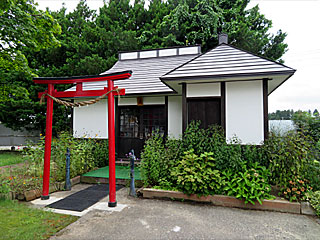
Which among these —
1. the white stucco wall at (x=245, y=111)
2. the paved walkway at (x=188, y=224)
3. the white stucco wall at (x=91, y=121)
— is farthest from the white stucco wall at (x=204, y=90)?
the white stucco wall at (x=91, y=121)

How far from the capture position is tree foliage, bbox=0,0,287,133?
12.3 metres

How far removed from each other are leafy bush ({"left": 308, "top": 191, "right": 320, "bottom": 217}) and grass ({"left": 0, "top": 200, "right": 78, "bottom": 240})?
4.53 metres

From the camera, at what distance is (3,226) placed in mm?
3229

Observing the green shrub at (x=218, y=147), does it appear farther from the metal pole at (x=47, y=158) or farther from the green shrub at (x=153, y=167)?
the metal pole at (x=47, y=158)

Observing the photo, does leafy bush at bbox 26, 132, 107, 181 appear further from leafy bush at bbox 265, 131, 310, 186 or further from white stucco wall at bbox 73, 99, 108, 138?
leafy bush at bbox 265, 131, 310, 186

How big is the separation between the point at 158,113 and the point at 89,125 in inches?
120

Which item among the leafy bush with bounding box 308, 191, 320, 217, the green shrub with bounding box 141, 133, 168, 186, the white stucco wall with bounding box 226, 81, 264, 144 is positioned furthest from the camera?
the white stucco wall with bounding box 226, 81, 264, 144

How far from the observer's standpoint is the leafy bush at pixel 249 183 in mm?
4012

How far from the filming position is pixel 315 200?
12.6 ft


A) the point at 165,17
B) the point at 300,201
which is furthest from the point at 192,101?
the point at 165,17

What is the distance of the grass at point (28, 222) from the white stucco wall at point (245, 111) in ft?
14.2

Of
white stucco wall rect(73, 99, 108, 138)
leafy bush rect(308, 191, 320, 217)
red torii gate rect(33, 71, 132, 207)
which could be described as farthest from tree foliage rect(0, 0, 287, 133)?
leafy bush rect(308, 191, 320, 217)

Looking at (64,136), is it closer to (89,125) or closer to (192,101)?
(89,125)

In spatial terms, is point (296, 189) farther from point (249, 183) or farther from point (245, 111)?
point (245, 111)
